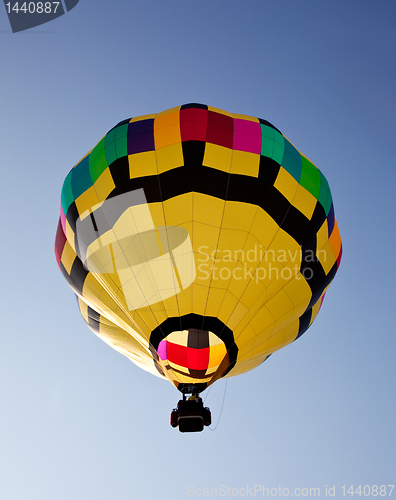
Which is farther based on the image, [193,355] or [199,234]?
[193,355]

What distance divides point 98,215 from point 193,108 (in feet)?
7.03

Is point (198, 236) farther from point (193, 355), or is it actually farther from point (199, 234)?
point (193, 355)

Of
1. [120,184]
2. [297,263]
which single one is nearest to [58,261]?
[120,184]

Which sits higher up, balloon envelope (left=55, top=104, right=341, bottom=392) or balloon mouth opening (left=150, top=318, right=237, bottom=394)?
balloon envelope (left=55, top=104, right=341, bottom=392)

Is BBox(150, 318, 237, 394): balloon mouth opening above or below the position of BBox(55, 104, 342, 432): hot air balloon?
below

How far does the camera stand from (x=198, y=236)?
5.06 metres

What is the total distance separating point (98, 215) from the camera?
555 cm

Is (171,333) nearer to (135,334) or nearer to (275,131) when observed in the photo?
(135,334)

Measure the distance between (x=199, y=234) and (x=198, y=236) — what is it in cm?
3

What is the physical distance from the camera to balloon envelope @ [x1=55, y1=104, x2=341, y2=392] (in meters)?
5.07

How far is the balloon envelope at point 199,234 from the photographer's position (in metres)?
5.07

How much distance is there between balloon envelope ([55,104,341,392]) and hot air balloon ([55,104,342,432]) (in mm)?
14

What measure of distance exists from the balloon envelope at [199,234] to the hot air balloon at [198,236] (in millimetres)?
14

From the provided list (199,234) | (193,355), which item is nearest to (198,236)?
(199,234)
